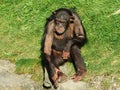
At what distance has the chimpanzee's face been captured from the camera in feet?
28.2

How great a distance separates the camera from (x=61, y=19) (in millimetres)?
8602

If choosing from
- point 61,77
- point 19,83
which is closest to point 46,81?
point 61,77

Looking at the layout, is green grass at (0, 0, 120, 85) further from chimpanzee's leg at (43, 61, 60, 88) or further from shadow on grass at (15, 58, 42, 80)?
chimpanzee's leg at (43, 61, 60, 88)

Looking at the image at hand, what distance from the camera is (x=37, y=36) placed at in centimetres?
1029

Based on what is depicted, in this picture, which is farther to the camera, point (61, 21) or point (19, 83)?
point (19, 83)

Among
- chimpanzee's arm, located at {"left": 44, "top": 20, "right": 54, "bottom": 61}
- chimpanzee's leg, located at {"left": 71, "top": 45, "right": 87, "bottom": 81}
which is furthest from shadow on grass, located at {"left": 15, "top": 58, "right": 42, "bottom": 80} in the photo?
chimpanzee's leg, located at {"left": 71, "top": 45, "right": 87, "bottom": 81}

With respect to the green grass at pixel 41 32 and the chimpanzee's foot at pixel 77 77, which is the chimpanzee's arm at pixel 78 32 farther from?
the chimpanzee's foot at pixel 77 77

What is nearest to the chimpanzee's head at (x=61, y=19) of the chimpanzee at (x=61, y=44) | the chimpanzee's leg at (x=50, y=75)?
the chimpanzee at (x=61, y=44)

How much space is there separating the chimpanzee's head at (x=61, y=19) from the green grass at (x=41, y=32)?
86 cm

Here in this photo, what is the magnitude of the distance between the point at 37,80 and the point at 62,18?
1302mm

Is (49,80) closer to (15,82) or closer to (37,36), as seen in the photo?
(15,82)

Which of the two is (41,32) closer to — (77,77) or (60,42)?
(60,42)

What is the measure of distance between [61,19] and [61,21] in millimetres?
36

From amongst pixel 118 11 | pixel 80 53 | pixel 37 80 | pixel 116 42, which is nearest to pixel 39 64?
pixel 37 80
